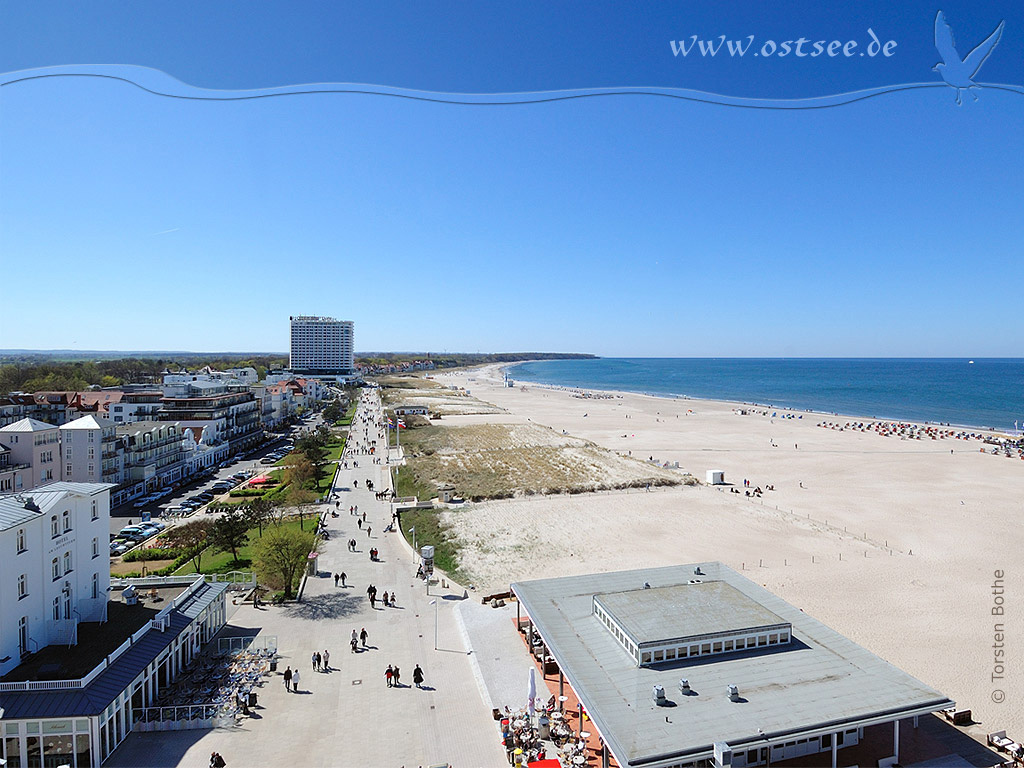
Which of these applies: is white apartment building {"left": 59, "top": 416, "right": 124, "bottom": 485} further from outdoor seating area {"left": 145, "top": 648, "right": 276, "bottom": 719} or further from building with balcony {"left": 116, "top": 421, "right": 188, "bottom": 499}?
outdoor seating area {"left": 145, "top": 648, "right": 276, "bottom": 719}

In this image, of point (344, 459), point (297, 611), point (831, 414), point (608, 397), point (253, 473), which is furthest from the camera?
point (608, 397)

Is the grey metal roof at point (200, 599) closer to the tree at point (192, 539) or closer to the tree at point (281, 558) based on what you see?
the tree at point (281, 558)

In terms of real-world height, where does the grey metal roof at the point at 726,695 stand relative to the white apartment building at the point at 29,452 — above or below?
below

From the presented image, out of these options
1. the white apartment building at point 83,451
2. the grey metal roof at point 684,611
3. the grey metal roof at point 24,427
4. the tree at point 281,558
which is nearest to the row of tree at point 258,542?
the tree at point 281,558

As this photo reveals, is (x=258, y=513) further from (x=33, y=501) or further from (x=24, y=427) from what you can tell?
(x=24, y=427)

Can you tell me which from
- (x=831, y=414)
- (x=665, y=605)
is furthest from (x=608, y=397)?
(x=665, y=605)

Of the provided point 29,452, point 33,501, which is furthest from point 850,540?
point 29,452

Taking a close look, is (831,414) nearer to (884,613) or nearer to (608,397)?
(608,397)
